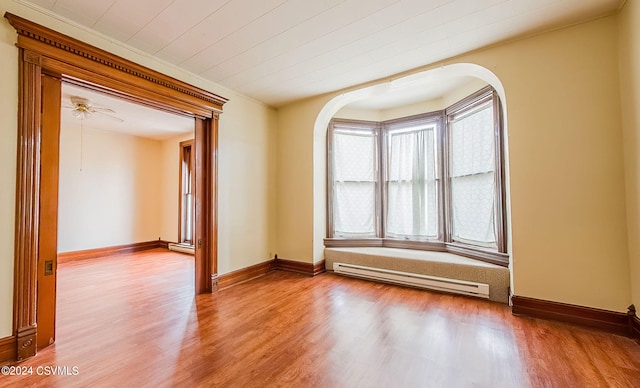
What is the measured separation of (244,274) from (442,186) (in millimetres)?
3132

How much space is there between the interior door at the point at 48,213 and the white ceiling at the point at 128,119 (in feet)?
5.97

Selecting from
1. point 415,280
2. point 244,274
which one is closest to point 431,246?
point 415,280

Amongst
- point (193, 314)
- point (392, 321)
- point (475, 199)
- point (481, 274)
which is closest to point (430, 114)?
point (475, 199)

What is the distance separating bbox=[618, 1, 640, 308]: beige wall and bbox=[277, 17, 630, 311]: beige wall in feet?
0.16

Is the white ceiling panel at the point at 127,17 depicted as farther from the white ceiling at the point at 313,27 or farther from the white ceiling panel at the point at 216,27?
the white ceiling panel at the point at 216,27

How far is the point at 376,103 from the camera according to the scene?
4145 millimetres

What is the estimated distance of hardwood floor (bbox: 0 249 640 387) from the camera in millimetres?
1623

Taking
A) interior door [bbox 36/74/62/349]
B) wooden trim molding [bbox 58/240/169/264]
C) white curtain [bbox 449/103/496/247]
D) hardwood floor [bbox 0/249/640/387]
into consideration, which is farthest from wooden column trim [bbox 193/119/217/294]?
wooden trim molding [bbox 58/240/169/264]

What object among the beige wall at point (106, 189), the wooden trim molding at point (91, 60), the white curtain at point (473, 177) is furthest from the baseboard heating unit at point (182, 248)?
the white curtain at point (473, 177)

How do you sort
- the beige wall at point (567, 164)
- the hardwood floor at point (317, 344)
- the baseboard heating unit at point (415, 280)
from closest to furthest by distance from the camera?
the hardwood floor at point (317, 344), the beige wall at point (567, 164), the baseboard heating unit at point (415, 280)

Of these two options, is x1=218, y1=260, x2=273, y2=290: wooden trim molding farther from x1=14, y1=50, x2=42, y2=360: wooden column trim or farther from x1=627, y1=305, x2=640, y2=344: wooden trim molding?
x1=627, y1=305, x2=640, y2=344: wooden trim molding

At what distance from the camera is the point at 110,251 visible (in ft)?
18.1

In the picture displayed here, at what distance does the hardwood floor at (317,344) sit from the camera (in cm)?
162

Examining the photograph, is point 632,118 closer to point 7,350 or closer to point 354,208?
point 354,208
